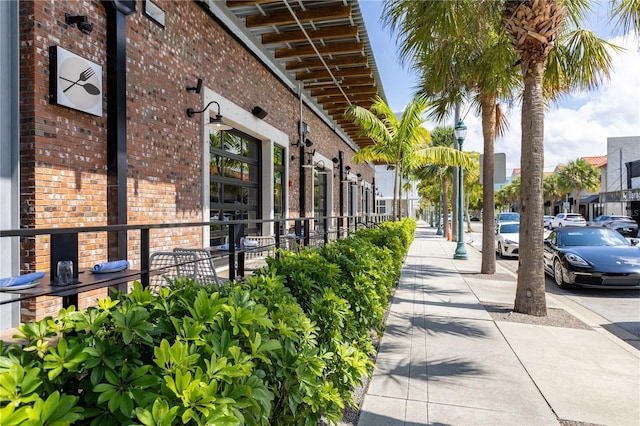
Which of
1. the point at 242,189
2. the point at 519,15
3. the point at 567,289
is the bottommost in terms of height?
the point at 567,289

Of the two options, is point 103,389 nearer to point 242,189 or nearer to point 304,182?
point 242,189

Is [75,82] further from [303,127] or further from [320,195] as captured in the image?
[320,195]

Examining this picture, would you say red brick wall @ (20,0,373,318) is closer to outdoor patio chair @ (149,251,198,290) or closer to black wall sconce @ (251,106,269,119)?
black wall sconce @ (251,106,269,119)

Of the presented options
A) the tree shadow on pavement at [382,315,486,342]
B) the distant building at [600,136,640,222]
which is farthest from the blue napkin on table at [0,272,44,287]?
the distant building at [600,136,640,222]

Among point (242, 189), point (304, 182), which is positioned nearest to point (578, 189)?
point (304, 182)

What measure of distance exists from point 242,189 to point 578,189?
5927cm

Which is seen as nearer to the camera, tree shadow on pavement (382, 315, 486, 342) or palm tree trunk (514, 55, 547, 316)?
tree shadow on pavement (382, 315, 486, 342)

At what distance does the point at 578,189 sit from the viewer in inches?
2205

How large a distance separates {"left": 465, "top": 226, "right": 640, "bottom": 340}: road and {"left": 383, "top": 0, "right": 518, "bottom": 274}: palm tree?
2.06 metres

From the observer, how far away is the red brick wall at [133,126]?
455 cm

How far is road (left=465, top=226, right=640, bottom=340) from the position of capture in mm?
6145

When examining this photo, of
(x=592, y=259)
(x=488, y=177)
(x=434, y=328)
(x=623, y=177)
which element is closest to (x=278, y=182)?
(x=488, y=177)

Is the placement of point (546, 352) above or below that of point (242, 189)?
below

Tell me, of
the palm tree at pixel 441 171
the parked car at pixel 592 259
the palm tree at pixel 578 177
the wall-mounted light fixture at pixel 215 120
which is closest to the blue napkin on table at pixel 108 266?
the wall-mounted light fixture at pixel 215 120
